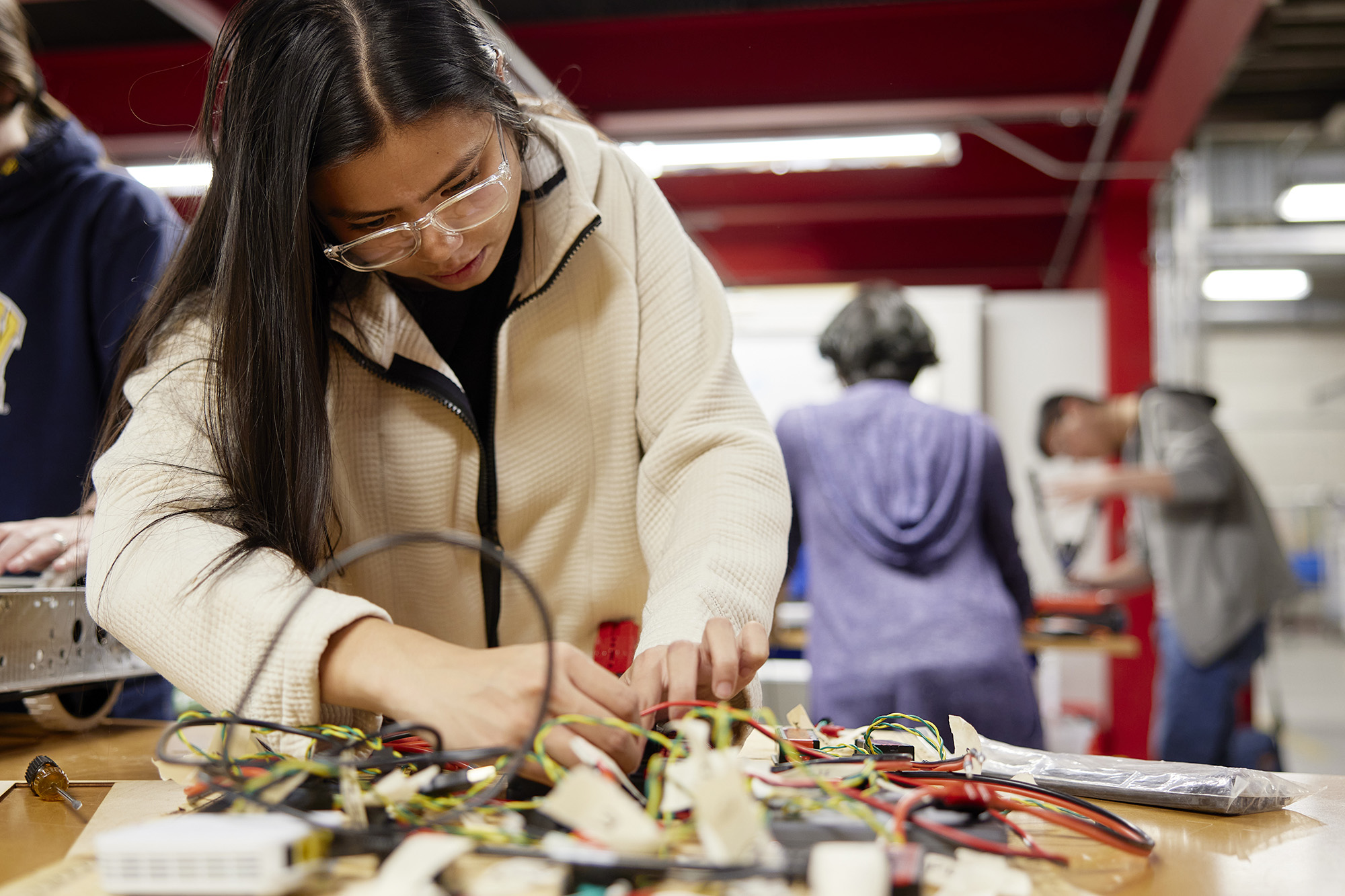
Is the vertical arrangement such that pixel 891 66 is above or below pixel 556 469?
above

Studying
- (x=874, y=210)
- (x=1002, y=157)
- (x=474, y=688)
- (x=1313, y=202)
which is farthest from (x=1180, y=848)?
(x=874, y=210)

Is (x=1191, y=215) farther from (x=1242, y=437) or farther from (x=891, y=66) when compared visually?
(x=1242, y=437)

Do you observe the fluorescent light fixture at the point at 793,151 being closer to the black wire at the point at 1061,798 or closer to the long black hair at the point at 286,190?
the long black hair at the point at 286,190

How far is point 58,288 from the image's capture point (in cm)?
125

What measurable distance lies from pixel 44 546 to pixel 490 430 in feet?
1.50

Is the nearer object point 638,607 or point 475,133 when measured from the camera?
point 475,133

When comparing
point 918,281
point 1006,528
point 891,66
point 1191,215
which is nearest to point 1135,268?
point 1191,215

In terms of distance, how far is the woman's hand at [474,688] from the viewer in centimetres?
59

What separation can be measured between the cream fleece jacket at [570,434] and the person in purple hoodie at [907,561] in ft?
3.36

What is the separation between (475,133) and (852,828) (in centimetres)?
60

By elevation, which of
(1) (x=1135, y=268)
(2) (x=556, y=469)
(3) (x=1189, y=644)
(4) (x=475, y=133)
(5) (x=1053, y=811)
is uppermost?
(1) (x=1135, y=268)

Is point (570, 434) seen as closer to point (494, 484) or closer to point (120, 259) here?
point (494, 484)

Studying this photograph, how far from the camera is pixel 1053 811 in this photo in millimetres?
627

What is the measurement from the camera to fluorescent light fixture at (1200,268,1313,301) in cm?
744
